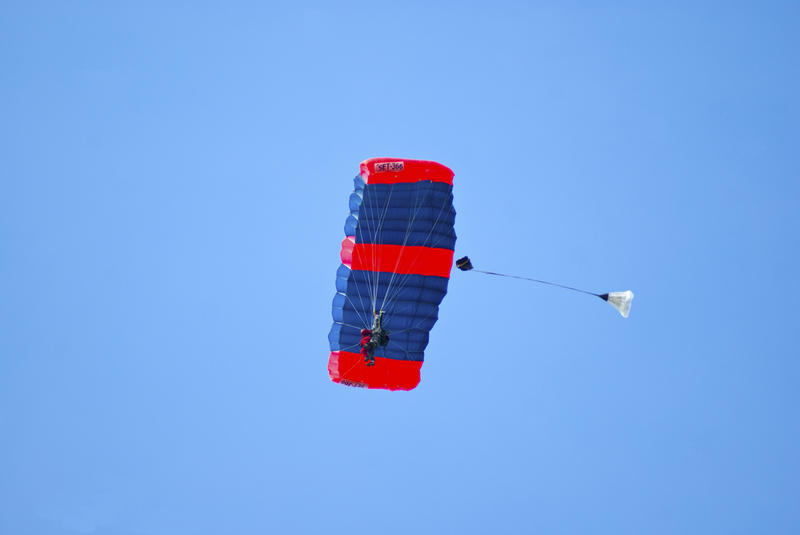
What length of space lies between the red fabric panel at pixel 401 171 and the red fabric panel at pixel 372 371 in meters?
4.91

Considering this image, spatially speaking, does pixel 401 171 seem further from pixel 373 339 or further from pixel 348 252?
pixel 373 339

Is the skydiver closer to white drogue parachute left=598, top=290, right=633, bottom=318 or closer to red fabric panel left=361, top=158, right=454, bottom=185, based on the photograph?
red fabric panel left=361, top=158, right=454, bottom=185

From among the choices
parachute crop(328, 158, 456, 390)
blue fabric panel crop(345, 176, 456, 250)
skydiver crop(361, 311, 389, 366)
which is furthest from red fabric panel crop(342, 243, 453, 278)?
skydiver crop(361, 311, 389, 366)

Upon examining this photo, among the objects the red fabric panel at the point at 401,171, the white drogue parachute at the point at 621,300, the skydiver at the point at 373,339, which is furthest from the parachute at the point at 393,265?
the white drogue parachute at the point at 621,300

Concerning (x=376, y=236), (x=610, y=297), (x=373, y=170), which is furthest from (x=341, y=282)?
(x=610, y=297)

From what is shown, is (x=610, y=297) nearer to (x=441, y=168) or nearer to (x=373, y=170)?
(x=441, y=168)

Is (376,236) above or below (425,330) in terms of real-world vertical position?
above

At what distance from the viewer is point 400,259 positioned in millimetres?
22453

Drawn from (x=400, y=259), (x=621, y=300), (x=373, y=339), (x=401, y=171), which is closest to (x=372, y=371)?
(x=373, y=339)

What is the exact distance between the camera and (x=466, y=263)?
21.7m

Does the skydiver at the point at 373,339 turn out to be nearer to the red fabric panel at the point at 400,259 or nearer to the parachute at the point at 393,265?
the parachute at the point at 393,265

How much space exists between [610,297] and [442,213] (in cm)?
506

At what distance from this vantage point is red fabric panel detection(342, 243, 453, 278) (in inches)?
881

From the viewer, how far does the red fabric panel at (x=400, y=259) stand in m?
22.4
